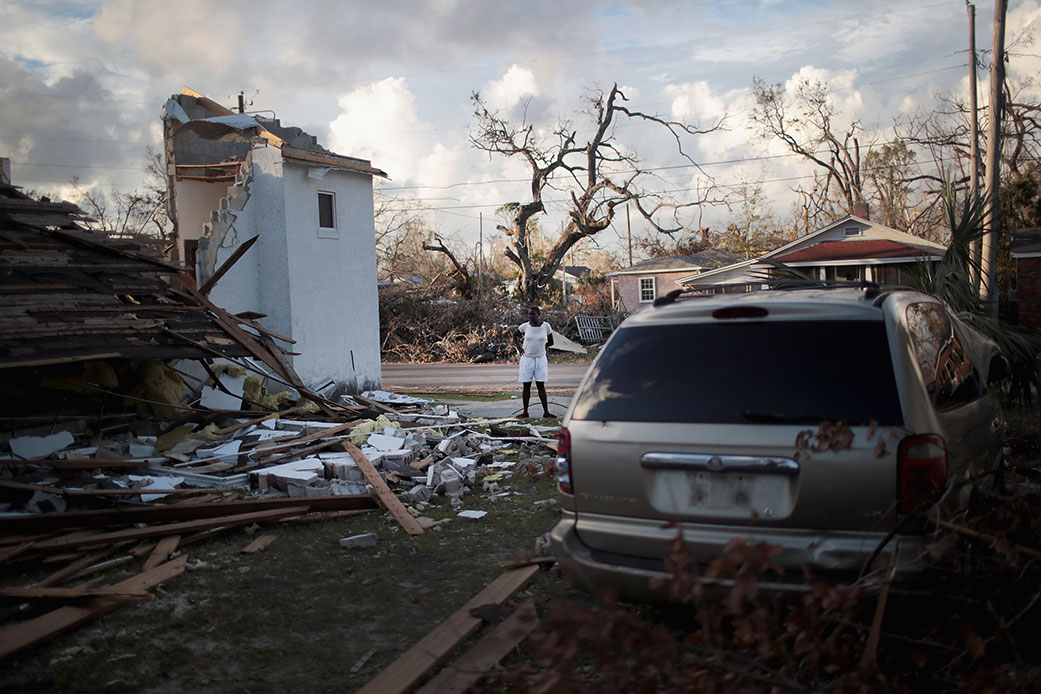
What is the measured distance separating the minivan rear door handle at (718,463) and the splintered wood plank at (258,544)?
3901mm

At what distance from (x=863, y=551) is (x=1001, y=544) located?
55cm

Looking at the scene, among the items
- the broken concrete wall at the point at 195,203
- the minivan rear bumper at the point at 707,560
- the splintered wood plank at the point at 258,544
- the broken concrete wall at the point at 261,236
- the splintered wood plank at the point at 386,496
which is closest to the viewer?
the minivan rear bumper at the point at 707,560

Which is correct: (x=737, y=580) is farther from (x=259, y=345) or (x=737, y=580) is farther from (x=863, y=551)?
(x=259, y=345)

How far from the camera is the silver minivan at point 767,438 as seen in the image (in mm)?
3221

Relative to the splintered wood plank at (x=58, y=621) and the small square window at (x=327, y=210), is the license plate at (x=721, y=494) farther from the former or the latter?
the small square window at (x=327, y=210)

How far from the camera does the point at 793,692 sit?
2.47 meters

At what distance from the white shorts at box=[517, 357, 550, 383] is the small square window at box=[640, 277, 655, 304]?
30.3m

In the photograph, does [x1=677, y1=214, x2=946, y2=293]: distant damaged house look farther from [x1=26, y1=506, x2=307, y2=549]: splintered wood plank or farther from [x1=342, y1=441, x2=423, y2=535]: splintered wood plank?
[x1=26, y1=506, x2=307, y2=549]: splintered wood plank

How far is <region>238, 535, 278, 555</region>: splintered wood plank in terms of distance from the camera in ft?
20.3

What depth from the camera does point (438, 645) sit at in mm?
4207

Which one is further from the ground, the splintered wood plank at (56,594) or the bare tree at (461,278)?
the bare tree at (461,278)

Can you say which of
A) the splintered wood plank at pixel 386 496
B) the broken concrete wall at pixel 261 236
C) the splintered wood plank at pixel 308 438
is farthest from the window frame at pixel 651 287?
the splintered wood plank at pixel 386 496

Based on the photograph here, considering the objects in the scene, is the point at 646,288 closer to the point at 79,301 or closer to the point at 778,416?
the point at 79,301

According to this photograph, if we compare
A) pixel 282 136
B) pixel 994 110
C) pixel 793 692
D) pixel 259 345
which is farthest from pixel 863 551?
pixel 994 110
